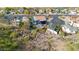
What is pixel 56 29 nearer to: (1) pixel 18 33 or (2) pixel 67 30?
(2) pixel 67 30

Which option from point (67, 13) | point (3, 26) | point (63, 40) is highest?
point (67, 13)

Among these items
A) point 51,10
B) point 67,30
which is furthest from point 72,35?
point 51,10
